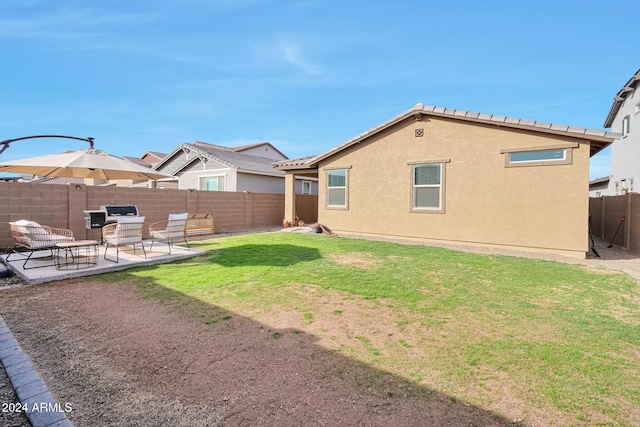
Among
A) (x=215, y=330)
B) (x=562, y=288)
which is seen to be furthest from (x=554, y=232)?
(x=215, y=330)

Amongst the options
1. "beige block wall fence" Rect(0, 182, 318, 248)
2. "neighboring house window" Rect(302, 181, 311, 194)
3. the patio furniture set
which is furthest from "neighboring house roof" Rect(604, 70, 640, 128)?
the patio furniture set

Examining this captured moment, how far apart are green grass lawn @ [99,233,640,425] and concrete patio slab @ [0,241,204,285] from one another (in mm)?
540

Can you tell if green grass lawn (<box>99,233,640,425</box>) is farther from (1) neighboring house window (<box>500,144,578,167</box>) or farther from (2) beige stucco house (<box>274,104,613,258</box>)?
(1) neighboring house window (<box>500,144,578,167</box>)

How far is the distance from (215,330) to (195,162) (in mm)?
20200

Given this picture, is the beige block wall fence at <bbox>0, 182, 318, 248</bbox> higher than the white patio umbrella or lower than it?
lower

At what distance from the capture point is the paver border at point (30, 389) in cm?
224

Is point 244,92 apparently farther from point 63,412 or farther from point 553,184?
point 63,412

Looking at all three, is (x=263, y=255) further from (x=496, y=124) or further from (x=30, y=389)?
(x=496, y=124)

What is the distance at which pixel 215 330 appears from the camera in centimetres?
381

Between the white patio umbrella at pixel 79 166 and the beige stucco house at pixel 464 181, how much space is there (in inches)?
297

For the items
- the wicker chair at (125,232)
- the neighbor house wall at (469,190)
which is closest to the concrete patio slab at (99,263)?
the wicker chair at (125,232)

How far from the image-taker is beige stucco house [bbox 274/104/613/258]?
30.2 ft

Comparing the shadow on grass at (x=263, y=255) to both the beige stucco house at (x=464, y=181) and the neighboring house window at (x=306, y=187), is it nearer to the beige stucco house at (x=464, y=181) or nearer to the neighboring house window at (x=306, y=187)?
the beige stucco house at (x=464, y=181)

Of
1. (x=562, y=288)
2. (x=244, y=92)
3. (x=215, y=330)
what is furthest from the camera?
(x=244, y=92)
